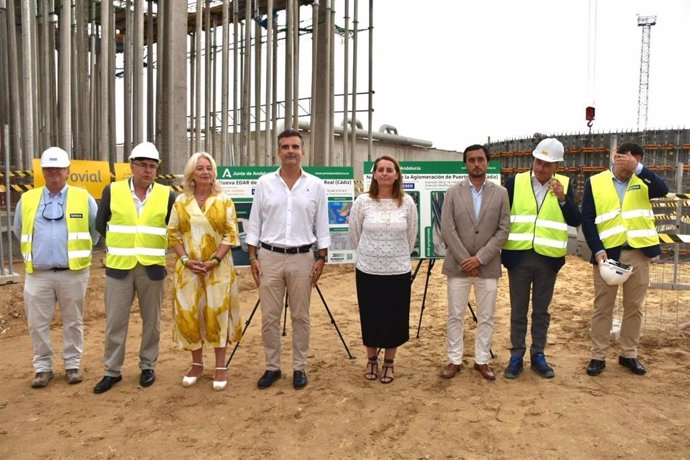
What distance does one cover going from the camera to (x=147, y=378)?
4.42 metres

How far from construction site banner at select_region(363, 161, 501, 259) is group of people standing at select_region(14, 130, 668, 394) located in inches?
51.9

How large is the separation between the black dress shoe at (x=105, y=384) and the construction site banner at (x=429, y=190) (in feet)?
10.4

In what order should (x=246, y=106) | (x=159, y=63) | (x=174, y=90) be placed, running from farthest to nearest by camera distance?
(x=246, y=106) → (x=159, y=63) → (x=174, y=90)

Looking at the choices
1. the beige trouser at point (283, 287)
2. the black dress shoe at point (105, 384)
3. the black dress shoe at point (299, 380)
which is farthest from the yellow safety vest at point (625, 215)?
the black dress shoe at point (105, 384)

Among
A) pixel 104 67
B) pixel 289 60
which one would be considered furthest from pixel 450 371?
pixel 289 60

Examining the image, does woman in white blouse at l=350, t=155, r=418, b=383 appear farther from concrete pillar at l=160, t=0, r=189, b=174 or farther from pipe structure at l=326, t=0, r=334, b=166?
pipe structure at l=326, t=0, r=334, b=166

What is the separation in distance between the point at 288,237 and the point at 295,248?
11 cm

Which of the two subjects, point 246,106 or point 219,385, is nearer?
point 219,385

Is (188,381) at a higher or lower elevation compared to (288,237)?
lower

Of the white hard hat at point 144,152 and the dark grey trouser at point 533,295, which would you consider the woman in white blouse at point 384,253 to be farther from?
the white hard hat at point 144,152

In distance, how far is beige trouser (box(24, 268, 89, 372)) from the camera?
4332 mm

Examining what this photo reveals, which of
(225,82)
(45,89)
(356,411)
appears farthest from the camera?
(225,82)

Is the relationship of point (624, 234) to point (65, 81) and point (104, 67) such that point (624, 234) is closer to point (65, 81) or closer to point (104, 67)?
point (65, 81)

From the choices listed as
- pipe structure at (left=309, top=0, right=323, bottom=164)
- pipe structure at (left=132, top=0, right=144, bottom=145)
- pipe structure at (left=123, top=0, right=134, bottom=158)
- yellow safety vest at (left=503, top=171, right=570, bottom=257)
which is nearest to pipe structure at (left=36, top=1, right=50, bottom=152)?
pipe structure at (left=132, top=0, right=144, bottom=145)
